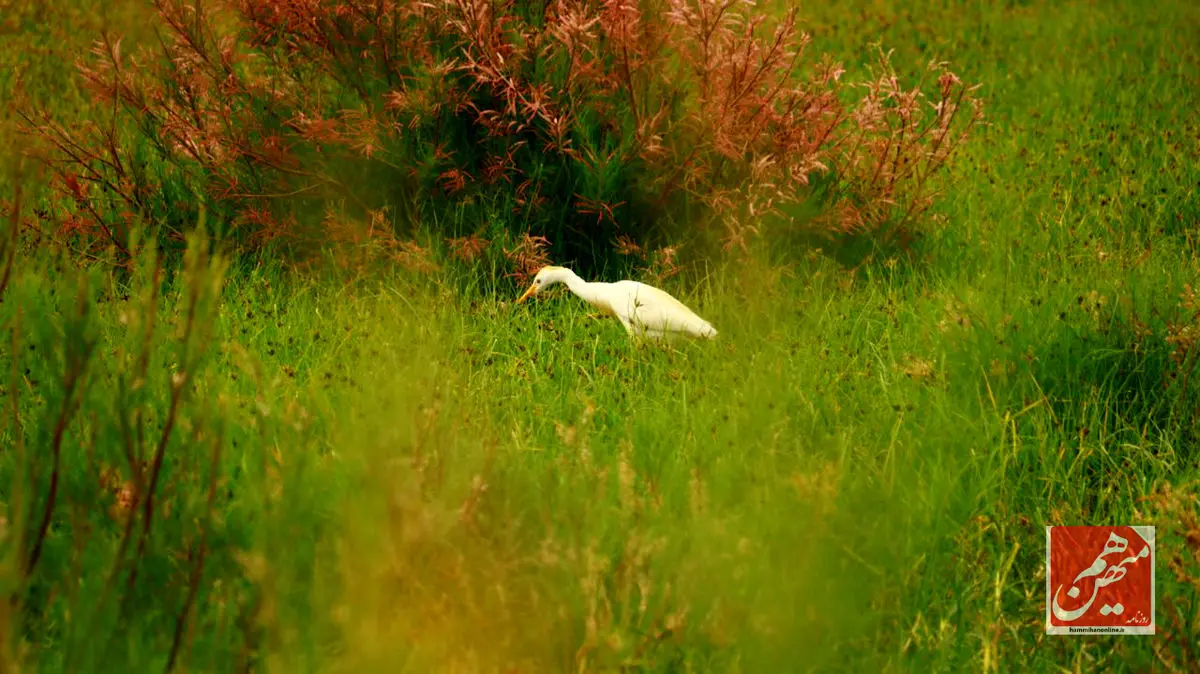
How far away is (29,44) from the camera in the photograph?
7379 mm

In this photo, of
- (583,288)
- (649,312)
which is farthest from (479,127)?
(649,312)

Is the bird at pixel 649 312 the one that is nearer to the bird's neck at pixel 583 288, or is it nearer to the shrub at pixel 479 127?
the bird's neck at pixel 583 288

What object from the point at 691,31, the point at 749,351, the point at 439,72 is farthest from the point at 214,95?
the point at 749,351

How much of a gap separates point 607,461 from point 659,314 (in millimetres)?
1122

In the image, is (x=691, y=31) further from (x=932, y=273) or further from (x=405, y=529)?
(x=405, y=529)

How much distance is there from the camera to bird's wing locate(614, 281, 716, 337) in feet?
13.2

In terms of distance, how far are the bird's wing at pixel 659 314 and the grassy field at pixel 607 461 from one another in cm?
8

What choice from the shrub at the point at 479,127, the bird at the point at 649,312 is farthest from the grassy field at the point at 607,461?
the shrub at the point at 479,127

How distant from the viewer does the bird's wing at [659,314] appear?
158 inches

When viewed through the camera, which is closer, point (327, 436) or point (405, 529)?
point (405, 529)

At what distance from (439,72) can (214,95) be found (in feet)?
3.72

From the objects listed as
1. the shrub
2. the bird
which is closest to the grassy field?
the bird

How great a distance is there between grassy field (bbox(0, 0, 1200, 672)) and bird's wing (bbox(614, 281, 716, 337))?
78 mm

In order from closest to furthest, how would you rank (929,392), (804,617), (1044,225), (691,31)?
(804,617) < (929,392) < (691,31) < (1044,225)
